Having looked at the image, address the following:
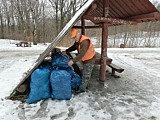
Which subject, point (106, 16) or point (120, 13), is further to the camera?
point (120, 13)

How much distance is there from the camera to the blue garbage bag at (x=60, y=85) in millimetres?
4348

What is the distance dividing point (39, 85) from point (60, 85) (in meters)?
0.47

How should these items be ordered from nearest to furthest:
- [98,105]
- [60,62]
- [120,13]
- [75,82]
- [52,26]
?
1. [98,105]
2. [60,62]
3. [75,82]
4. [120,13]
5. [52,26]

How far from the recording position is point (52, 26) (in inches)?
1248

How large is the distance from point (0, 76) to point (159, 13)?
17.1 feet

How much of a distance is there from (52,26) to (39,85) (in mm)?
28267

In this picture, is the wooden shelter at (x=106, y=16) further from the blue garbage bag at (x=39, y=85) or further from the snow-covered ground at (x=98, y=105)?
the snow-covered ground at (x=98, y=105)

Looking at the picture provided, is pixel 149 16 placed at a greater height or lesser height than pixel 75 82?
greater

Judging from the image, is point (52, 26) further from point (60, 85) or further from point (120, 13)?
point (60, 85)

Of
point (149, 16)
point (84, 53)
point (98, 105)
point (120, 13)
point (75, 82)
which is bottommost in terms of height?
point (98, 105)

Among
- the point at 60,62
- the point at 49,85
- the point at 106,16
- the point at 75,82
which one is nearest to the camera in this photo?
the point at 49,85

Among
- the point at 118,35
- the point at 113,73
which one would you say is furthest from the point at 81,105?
the point at 118,35

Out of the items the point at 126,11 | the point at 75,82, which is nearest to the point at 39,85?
the point at 75,82

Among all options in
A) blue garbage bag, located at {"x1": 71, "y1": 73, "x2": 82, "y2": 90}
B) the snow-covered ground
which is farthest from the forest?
blue garbage bag, located at {"x1": 71, "y1": 73, "x2": 82, "y2": 90}
